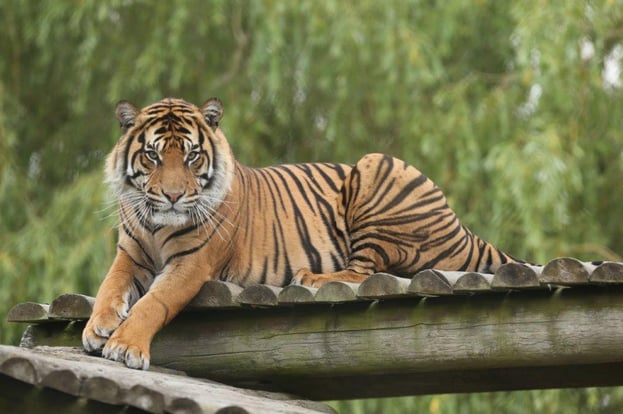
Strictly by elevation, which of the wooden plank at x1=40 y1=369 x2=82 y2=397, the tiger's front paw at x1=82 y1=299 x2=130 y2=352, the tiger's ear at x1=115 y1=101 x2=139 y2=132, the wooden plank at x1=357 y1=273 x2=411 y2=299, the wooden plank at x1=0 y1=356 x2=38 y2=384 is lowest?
the wooden plank at x1=40 y1=369 x2=82 y2=397

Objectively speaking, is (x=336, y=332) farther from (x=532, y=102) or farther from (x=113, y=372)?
(x=532, y=102)

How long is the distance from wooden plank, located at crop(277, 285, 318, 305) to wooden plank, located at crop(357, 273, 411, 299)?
19 cm

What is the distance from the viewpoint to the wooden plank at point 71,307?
4605mm

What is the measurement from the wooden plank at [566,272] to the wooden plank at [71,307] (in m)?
1.67

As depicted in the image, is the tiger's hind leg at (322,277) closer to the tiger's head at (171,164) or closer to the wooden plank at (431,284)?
the tiger's head at (171,164)

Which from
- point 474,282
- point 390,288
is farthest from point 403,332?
point 474,282

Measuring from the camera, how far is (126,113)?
15.7 feet

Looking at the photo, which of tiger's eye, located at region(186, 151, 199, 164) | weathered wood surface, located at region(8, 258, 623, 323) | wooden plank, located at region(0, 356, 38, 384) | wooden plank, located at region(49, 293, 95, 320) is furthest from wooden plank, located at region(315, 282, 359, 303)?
→ wooden plank, located at region(0, 356, 38, 384)

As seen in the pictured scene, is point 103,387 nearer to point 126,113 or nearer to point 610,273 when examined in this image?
point 610,273

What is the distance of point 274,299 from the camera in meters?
4.32

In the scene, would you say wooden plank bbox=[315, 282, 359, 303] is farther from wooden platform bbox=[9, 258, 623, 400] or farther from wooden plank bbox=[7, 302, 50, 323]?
wooden plank bbox=[7, 302, 50, 323]

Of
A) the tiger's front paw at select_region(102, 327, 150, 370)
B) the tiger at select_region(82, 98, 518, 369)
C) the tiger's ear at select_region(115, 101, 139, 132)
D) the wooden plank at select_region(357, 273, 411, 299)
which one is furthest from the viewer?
the tiger's ear at select_region(115, 101, 139, 132)

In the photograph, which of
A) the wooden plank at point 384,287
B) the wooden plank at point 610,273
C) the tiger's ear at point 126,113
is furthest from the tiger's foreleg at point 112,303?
the wooden plank at point 610,273

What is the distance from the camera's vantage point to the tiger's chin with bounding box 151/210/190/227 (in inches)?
181
